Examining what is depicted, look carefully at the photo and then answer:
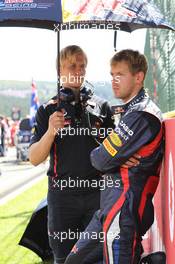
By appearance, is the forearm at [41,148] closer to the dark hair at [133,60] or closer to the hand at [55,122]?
the hand at [55,122]

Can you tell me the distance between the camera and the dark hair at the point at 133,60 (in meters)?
3.00

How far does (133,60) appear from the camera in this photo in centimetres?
301

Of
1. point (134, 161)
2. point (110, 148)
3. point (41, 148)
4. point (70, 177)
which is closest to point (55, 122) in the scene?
point (41, 148)

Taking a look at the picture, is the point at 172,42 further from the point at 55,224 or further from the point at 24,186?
the point at 24,186

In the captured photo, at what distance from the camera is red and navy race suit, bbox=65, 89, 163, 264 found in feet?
8.89

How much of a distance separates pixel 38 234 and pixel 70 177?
2.10 m

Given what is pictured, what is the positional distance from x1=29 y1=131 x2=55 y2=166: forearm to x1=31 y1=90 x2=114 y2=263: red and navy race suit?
0.22 ft

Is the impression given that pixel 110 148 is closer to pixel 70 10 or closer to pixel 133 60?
pixel 133 60

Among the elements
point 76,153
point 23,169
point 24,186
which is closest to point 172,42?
point 76,153

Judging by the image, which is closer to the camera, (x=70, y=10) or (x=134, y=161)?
(x=134, y=161)

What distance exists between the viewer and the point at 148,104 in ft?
9.12

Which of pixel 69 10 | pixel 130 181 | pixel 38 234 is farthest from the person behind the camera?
pixel 38 234

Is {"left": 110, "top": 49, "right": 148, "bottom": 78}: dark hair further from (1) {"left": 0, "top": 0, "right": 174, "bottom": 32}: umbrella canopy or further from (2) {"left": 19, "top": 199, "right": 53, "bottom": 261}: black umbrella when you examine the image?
(2) {"left": 19, "top": 199, "right": 53, "bottom": 261}: black umbrella

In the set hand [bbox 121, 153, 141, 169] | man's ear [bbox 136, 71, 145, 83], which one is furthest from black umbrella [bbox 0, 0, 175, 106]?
hand [bbox 121, 153, 141, 169]
